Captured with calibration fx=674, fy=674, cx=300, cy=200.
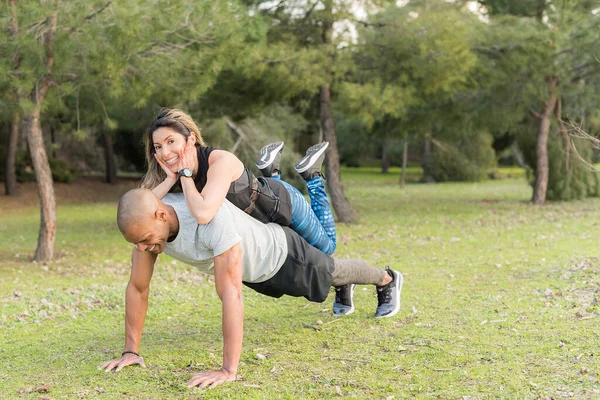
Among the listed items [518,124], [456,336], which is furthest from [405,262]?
[518,124]

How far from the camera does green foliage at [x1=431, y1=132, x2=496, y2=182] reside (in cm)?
3278

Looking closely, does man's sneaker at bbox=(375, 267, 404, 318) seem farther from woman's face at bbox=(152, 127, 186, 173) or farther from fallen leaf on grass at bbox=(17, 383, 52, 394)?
fallen leaf on grass at bbox=(17, 383, 52, 394)

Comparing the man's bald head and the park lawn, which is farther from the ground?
the man's bald head

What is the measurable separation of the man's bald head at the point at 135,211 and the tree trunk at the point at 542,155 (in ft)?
53.1

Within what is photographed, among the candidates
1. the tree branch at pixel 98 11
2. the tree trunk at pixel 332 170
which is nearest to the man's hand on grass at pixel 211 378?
the tree branch at pixel 98 11

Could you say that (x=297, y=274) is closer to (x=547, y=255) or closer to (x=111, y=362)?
(x=111, y=362)

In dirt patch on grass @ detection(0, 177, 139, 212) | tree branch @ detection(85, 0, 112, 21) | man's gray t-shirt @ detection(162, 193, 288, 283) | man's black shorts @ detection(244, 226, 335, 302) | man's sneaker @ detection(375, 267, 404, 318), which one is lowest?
dirt patch on grass @ detection(0, 177, 139, 212)

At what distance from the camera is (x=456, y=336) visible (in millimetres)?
4875

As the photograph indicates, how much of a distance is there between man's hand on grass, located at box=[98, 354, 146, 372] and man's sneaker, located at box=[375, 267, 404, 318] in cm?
203

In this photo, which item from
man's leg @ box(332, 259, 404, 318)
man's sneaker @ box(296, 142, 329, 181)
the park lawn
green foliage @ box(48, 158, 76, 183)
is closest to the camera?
the park lawn

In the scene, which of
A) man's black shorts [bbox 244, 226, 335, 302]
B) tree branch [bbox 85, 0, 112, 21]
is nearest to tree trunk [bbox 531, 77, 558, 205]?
tree branch [bbox 85, 0, 112, 21]

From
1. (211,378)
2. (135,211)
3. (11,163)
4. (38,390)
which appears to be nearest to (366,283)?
(211,378)

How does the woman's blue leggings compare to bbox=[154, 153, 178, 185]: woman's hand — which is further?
the woman's blue leggings

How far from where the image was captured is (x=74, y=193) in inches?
971
